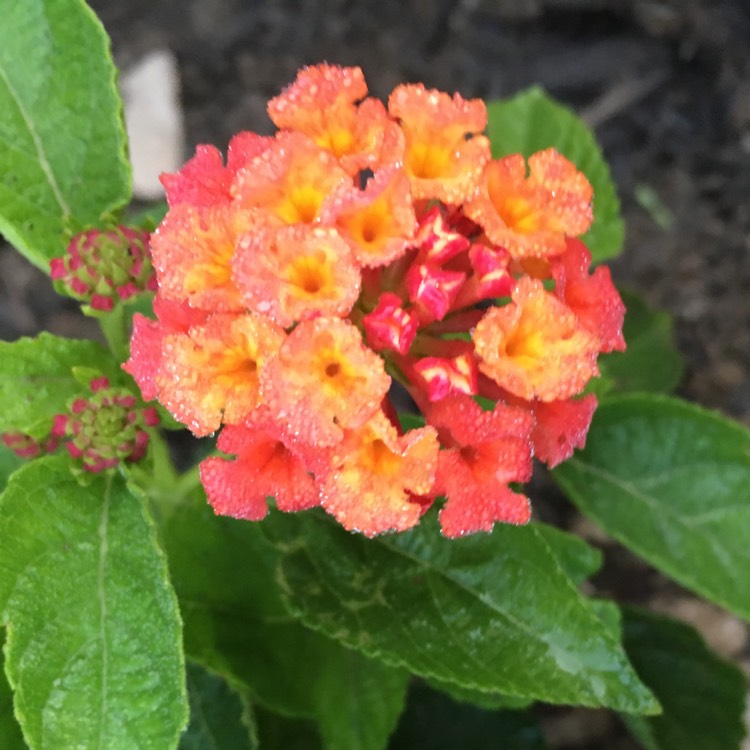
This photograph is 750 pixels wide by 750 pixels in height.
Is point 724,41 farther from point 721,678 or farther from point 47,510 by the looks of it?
point 47,510

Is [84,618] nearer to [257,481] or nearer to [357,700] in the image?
[257,481]

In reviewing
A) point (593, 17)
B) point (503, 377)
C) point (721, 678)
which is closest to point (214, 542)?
point (503, 377)

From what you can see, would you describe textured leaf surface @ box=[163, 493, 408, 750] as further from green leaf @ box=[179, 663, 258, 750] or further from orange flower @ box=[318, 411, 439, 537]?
orange flower @ box=[318, 411, 439, 537]

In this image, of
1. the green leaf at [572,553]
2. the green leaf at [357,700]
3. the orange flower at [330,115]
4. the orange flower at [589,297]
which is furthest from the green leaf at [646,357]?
the orange flower at [330,115]

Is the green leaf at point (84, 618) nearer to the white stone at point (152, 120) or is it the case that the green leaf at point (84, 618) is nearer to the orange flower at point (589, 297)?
the orange flower at point (589, 297)

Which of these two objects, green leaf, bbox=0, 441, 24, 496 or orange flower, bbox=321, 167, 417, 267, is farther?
green leaf, bbox=0, 441, 24, 496

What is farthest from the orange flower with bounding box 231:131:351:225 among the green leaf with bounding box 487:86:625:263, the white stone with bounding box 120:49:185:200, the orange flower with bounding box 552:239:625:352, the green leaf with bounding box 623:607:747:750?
the white stone with bounding box 120:49:185:200
